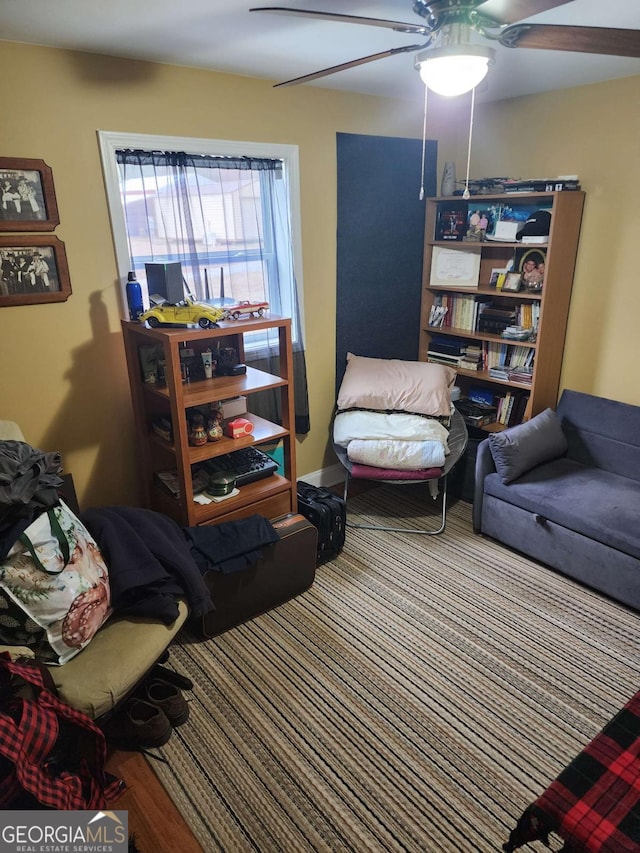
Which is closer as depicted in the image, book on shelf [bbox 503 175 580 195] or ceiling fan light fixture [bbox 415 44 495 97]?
ceiling fan light fixture [bbox 415 44 495 97]

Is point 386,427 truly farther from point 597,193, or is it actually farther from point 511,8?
point 511,8

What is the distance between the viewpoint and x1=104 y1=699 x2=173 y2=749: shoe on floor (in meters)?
1.86

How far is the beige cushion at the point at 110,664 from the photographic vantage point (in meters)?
1.64

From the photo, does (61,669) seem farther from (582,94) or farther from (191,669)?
(582,94)

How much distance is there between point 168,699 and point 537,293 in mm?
2798

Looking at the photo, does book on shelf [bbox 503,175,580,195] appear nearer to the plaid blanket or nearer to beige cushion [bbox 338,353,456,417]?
beige cushion [bbox 338,353,456,417]

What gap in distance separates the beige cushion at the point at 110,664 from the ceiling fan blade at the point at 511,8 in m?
2.04

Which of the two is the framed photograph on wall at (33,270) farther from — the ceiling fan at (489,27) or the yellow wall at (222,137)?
the ceiling fan at (489,27)

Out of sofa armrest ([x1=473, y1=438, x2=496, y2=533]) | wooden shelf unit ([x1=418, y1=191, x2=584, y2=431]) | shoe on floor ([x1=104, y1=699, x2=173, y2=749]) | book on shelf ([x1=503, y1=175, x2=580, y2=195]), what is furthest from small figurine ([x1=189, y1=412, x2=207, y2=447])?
book on shelf ([x1=503, y1=175, x2=580, y2=195])

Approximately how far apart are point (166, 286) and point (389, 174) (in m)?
1.77

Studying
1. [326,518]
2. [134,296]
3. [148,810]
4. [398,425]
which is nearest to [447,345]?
[398,425]

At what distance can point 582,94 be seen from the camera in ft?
9.79

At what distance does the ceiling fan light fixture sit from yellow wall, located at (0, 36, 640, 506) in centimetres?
143

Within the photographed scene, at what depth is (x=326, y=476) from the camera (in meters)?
3.77
